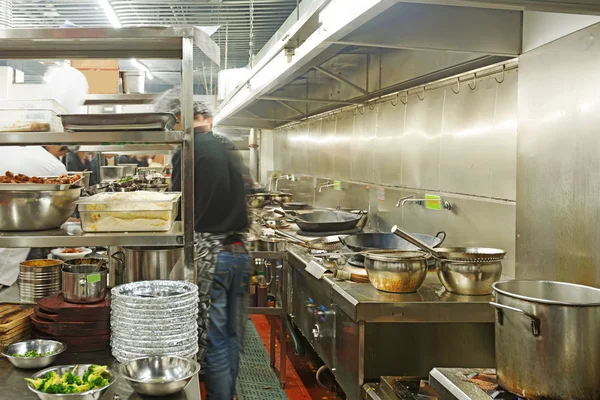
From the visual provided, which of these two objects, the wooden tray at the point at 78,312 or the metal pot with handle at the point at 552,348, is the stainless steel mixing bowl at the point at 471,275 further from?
the wooden tray at the point at 78,312

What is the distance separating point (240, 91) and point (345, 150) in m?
1.19

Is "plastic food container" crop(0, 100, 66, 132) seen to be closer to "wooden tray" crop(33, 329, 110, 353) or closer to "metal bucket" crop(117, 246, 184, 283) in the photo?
"metal bucket" crop(117, 246, 184, 283)

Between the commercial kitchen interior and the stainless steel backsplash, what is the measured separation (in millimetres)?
12

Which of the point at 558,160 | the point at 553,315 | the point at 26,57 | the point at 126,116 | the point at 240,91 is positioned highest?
the point at 240,91

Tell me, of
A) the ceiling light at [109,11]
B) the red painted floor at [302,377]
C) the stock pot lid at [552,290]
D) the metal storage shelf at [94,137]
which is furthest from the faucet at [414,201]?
the ceiling light at [109,11]

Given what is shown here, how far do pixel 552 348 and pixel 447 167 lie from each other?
1966 mm

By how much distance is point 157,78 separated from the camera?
1146cm

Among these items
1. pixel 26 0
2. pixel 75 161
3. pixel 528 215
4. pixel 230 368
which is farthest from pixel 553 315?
pixel 26 0

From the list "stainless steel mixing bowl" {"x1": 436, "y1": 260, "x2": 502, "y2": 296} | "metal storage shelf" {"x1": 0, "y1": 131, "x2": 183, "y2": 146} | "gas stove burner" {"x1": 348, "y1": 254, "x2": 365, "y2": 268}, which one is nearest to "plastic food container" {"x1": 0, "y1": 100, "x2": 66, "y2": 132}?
"metal storage shelf" {"x1": 0, "y1": 131, "x2": 183, "y2": 146}

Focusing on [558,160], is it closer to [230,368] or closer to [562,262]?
[562,262]

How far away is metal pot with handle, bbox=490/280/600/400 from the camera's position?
4.58 ft

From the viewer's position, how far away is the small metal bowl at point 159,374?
1574 millimetres

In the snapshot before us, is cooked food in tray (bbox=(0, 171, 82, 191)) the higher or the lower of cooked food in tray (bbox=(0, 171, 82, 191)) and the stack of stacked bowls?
the higher

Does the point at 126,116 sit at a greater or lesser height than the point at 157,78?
lesser
